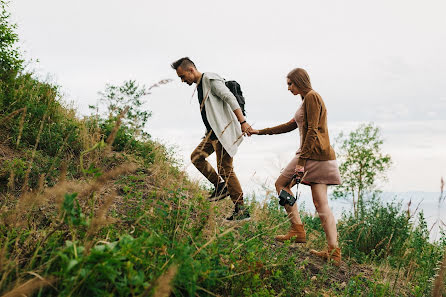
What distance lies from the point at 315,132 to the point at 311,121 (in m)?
0.12

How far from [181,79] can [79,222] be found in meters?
3.45

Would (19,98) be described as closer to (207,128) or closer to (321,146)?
(207,128)

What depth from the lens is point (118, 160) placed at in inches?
260

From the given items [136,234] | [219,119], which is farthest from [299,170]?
[136,234]

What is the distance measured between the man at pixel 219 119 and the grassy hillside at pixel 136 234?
422 millimetres

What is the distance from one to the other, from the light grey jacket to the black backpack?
0.22 m

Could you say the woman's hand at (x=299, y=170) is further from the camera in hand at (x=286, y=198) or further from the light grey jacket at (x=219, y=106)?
the light grey jacket at (x=219, y=106)

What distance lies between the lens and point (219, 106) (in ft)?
16.6

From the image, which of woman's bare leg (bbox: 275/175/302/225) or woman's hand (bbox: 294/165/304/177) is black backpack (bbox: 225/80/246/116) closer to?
woman's bare leg (bbox: 275/175/302/225)

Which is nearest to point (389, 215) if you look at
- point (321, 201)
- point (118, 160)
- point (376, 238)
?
point (376, 238)

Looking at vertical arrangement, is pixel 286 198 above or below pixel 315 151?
below

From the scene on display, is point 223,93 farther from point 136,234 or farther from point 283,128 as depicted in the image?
point 136,234

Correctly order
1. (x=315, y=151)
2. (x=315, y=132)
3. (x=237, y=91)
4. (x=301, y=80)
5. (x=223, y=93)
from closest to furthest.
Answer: (x=315, y=132)
(x=315, y=151)
(x=301, y=80)
(x=223, y=93)
(x=237, y=91)

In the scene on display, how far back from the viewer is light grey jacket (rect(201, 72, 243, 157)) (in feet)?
16.1
